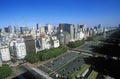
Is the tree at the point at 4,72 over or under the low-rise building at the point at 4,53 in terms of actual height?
under

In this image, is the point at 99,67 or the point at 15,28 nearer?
the point at 99,67

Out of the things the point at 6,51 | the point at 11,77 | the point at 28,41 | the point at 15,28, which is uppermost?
the point at 15,28

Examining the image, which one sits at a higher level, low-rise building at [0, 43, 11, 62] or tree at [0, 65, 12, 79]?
low-rise building at [0, 43, 11, 62]

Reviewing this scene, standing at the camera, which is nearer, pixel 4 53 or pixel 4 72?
pixel 4 72

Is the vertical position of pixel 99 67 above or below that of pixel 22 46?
below

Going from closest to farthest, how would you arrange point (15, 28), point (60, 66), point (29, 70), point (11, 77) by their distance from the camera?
1. point (11, 77)
2. point (29, 70)
3. point (60, 66)
4. point (15, 28)

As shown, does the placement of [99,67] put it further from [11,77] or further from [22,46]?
[22,46]

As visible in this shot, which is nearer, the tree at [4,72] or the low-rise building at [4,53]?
the tree at [4,72]

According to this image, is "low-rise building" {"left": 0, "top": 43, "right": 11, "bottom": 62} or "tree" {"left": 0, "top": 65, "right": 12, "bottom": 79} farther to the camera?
"low-rise building" {"left": 0, "top": 43, "right": 11, "bottom": 62}

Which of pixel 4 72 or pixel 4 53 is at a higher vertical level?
pixel 4 53

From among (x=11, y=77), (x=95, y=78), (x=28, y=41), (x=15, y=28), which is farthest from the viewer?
(x=15, y=28)

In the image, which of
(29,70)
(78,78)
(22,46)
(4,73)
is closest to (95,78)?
(78,78)
